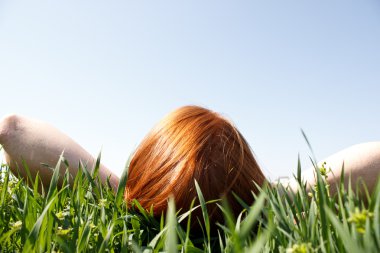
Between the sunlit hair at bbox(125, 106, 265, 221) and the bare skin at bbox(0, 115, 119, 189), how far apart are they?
0.47m

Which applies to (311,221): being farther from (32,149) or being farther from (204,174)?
(32,149)

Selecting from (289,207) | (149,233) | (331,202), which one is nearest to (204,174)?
(149,233)

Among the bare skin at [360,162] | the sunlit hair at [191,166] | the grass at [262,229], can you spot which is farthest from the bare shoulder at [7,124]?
the bare skin at [360,162]

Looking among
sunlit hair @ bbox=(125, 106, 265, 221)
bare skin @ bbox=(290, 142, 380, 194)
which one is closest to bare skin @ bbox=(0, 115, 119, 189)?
sunlit hair @ bbox=(125, 106, 265, 221)

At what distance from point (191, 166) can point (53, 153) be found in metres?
0.92

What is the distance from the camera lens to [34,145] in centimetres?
169

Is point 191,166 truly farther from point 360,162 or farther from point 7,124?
point 7,124

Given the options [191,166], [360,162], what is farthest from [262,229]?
[360,162]

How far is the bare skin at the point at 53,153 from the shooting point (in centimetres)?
144

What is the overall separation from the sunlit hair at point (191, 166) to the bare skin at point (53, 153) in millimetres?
375

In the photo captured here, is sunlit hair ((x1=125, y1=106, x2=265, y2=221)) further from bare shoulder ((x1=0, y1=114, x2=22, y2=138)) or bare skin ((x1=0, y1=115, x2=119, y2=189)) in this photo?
bare shoulder ((x1=0, y1=114, x2=22, y2=138))

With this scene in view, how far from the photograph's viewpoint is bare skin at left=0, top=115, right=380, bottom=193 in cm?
144

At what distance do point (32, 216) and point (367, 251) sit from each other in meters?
0.59

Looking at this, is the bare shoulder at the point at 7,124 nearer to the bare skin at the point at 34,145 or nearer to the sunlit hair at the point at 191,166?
the bare skin at the point at 34,145
